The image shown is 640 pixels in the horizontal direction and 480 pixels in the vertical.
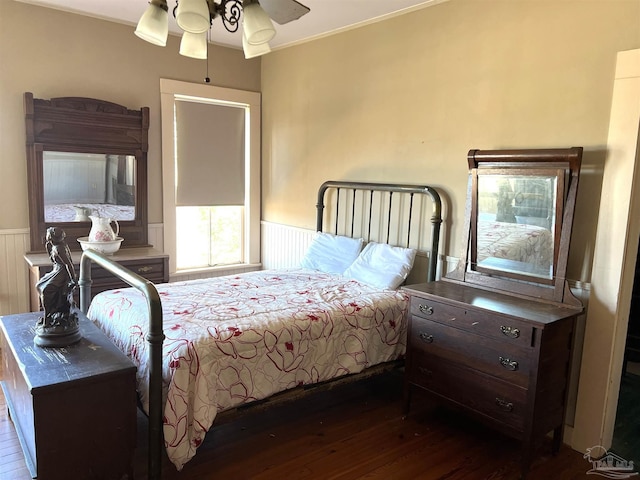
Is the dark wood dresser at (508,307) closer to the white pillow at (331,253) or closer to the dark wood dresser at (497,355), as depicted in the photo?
the dark wood dresser at (497,355)

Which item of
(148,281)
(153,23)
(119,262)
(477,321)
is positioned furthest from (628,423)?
(119,262)

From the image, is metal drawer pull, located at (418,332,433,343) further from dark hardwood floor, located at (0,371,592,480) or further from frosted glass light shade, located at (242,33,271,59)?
frosted glass light shade, located at (242,33,271,59)

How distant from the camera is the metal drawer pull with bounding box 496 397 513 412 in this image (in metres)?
2.31

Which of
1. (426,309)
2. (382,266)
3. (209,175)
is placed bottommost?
(426,309)

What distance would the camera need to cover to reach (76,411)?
6.11 ft

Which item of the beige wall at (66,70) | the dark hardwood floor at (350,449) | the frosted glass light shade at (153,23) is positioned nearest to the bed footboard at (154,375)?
the dark hardwood floor at (350,449)

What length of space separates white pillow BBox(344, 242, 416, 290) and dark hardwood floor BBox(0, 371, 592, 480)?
2.64 ft

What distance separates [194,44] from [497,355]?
6.85 ft

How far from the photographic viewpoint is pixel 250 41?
7.09 feet

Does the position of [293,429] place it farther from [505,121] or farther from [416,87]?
[416,87]

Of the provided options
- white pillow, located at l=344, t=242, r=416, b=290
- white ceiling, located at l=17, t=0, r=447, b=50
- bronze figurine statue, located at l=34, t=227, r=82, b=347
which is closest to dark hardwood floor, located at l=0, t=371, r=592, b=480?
bronze figurine statue, located at l=34, t=227, r=82, b=347

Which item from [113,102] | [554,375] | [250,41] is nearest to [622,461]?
[554,375]

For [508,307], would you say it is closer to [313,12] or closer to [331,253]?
[331,253]

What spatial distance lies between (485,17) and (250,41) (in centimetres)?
158
